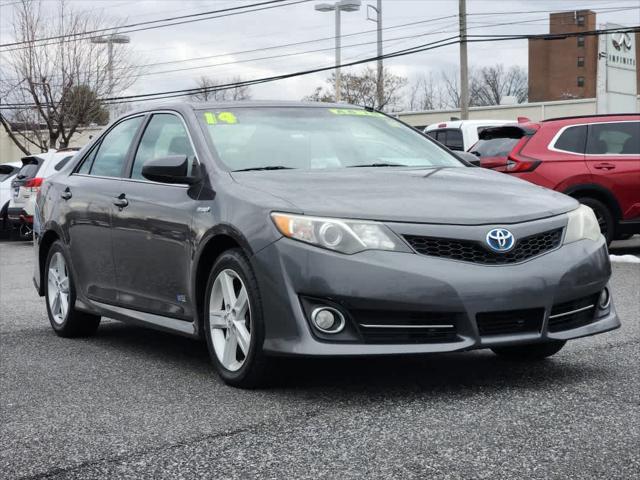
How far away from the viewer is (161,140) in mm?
6477

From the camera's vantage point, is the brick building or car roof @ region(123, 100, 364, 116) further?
the brick building

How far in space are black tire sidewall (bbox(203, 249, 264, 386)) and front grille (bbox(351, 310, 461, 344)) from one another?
0.47 meters

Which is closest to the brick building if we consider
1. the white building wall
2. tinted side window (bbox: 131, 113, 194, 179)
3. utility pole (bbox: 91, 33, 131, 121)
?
the white building wall

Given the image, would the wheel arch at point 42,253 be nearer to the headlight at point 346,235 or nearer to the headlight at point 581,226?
the headlight at point 346,235

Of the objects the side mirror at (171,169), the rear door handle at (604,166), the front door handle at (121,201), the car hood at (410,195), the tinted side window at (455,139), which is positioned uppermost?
the side mirror at (171,169)

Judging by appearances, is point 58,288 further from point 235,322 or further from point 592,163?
point 592,163

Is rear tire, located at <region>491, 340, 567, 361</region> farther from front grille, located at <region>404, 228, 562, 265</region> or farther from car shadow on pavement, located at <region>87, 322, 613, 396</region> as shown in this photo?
front grille, located at <region>404, 228, 562, 265</region>

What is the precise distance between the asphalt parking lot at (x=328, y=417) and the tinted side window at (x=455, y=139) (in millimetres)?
12616

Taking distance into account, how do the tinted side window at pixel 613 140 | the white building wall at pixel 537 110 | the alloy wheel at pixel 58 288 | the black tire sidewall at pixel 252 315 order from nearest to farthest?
the black tire sidewall at pixel 252 315 < the alloy wheel at pixel 58 288 < the tinted side window at pixel 613 140 < the white building wall at pixel 537 110

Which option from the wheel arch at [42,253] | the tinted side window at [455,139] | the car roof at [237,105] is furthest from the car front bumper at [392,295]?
the tinted side window at [455,139]

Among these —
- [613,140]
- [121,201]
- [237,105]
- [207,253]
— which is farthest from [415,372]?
[613,140]

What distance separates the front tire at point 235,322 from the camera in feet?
16.6

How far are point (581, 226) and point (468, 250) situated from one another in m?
0.79

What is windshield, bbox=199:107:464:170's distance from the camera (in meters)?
5.88
